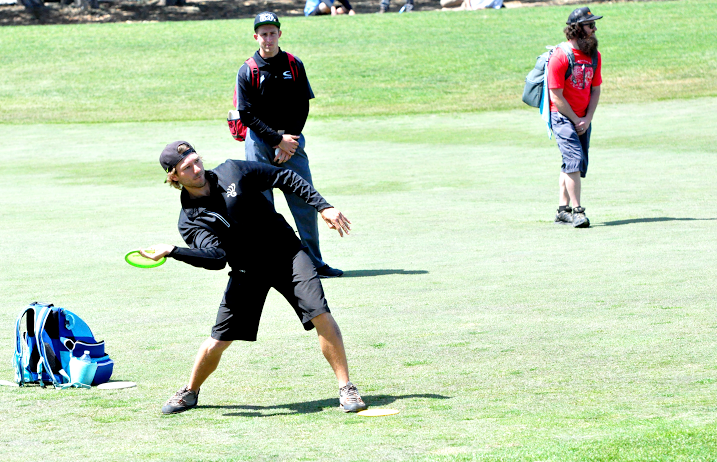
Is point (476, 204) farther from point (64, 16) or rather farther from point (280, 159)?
point (64, 16)

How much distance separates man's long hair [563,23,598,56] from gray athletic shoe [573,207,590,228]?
5.38 feet

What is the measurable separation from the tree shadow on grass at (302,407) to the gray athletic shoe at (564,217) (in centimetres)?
626

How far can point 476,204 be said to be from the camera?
46.0ft

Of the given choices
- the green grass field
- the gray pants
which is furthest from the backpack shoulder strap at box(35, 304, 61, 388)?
the gray pants

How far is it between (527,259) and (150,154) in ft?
38.9

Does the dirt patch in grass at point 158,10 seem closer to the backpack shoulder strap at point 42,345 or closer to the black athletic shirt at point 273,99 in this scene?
the black athletic shirt at point 273,99

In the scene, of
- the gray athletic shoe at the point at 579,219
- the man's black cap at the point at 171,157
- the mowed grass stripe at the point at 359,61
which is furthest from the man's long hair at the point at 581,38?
the mowed grass stripe at the point at 359,61

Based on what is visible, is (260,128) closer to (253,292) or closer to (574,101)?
(253,292)

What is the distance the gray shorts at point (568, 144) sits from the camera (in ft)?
39.6

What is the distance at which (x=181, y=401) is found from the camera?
242 inches

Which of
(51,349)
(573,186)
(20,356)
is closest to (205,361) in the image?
(51,349)

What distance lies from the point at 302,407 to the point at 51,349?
5.22 feet

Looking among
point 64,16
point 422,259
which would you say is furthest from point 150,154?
point 64,16

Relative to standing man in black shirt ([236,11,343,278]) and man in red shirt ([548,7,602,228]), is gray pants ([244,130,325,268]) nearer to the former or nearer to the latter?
standing man in black shirt ([236,11,343,278])
